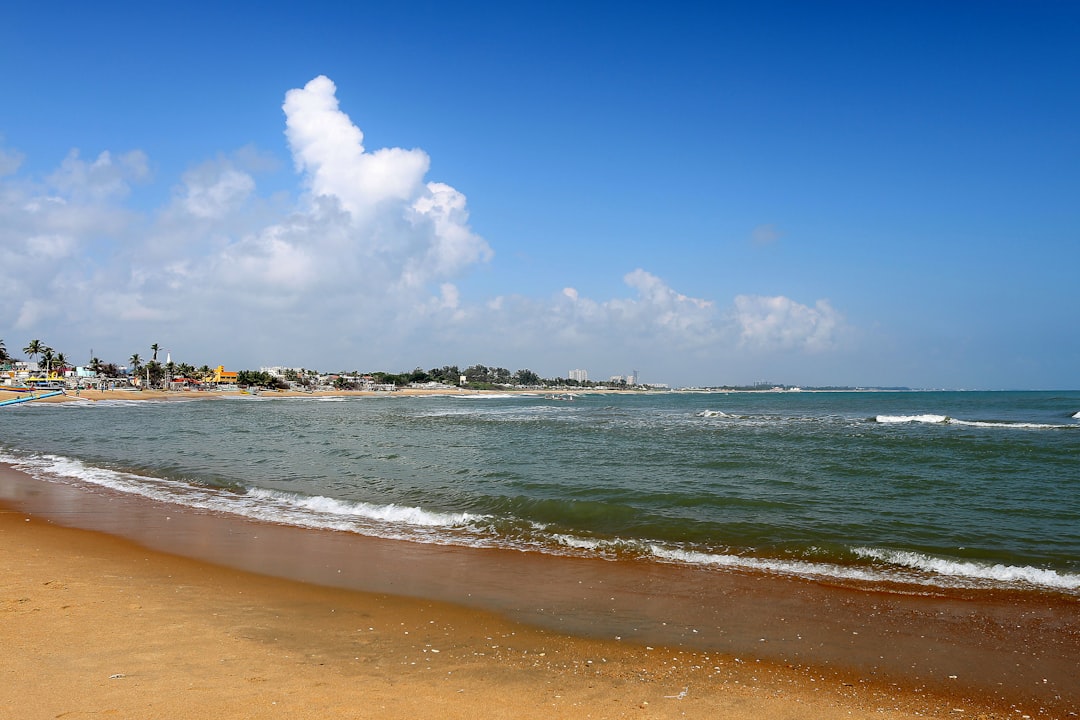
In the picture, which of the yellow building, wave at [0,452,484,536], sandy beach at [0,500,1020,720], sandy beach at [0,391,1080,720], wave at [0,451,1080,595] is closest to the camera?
sandy beach at [0,500,1020,720]

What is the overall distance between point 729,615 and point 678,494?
7.69 metres

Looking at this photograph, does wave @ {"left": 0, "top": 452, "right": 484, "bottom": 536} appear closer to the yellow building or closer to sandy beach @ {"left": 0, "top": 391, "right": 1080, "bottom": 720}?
sandy beach @ {"left": 0, "top": 391, "right": 1080, "bottom": 720}

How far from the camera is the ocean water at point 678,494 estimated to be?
9.68 m

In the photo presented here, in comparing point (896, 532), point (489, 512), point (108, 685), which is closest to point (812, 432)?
point (896, 532)

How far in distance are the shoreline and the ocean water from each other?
3.13 ft

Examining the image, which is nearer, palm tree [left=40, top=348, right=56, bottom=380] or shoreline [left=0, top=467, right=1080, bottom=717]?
shoreline [left=0, top=467, right=1080, bottom=717]

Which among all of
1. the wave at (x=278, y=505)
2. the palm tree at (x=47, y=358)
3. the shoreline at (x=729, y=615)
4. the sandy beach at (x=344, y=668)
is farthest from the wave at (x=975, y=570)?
the palm tree at (x=47, y=358)

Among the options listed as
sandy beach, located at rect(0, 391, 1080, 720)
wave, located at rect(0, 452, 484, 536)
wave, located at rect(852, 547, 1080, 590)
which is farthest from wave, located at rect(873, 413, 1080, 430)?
wave, located at rect(0, 452, 484, 536)

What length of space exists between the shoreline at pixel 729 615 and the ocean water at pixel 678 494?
0.95 metres

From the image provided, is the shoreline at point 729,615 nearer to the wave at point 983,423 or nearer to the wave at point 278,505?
the wave at point 278,505

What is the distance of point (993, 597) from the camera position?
7742 millimetres

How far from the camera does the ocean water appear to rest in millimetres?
Result: 9680

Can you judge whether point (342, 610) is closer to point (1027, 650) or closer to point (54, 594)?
point (54, 594)

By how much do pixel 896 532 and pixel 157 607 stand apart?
39.6ft
